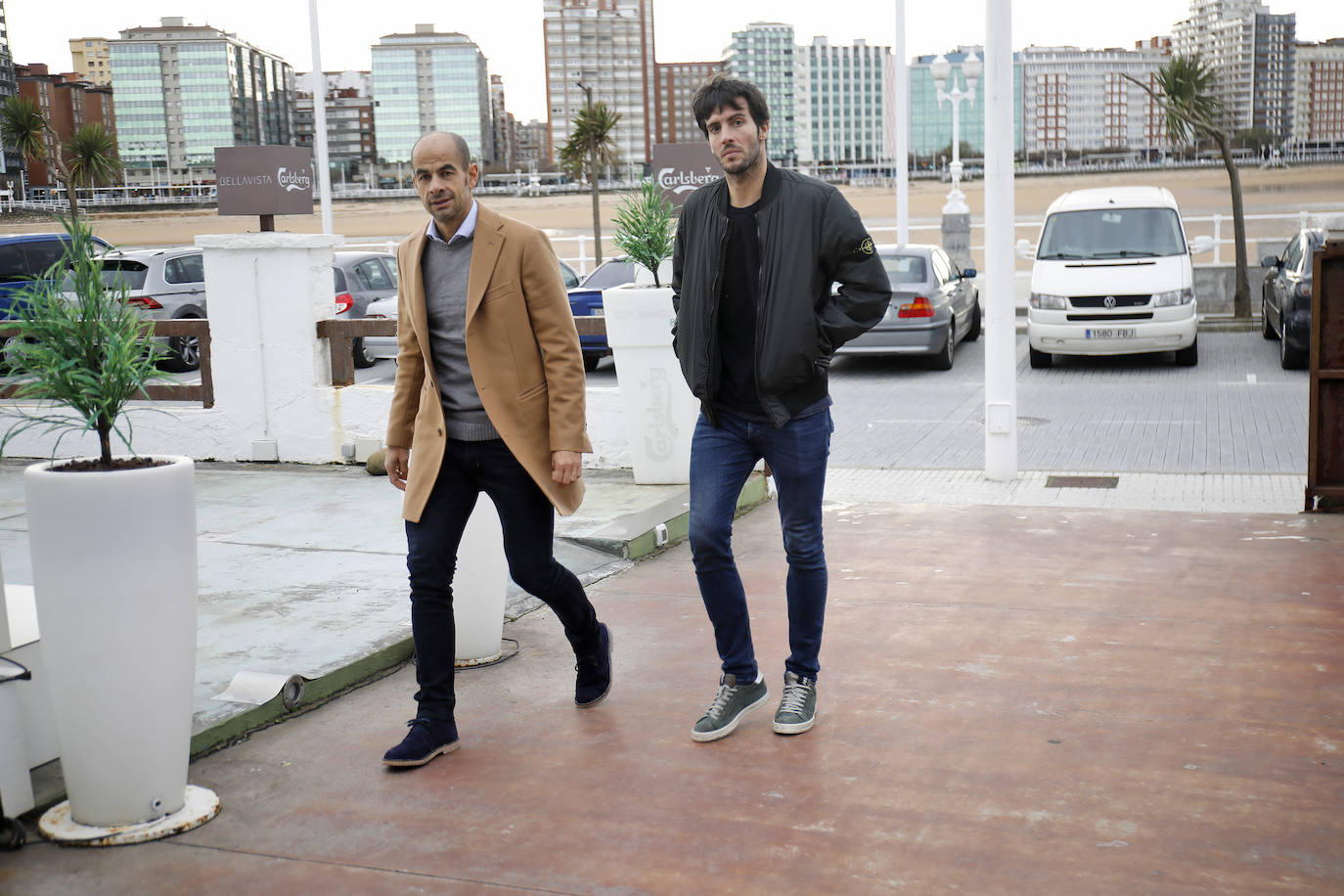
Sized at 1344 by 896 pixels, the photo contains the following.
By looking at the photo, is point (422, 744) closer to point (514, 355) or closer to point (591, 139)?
point (514, 355)

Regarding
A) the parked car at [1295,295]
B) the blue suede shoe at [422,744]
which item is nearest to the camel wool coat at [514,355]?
the blue suede shoe at [422,744]

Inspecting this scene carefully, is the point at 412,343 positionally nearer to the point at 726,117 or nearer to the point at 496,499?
the point at 496,499

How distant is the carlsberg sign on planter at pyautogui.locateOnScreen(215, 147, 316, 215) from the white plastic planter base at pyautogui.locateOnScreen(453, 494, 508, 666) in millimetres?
4799

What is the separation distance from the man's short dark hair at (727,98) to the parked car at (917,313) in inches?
439

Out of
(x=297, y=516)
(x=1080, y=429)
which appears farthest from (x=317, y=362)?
Result: (x=1080, y=429)

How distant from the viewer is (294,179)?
930 cm

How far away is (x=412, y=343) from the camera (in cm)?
427

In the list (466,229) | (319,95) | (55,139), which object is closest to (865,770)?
(466,229)

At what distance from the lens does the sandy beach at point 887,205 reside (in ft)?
330

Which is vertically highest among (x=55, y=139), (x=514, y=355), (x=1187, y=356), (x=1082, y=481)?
(x=55, y=139)

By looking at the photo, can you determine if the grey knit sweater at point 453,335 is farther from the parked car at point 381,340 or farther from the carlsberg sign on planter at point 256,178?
the parked car at point 381,340

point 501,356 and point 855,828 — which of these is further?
point 501,356

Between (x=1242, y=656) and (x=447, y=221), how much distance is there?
3228mm

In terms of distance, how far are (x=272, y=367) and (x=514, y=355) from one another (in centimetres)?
546
